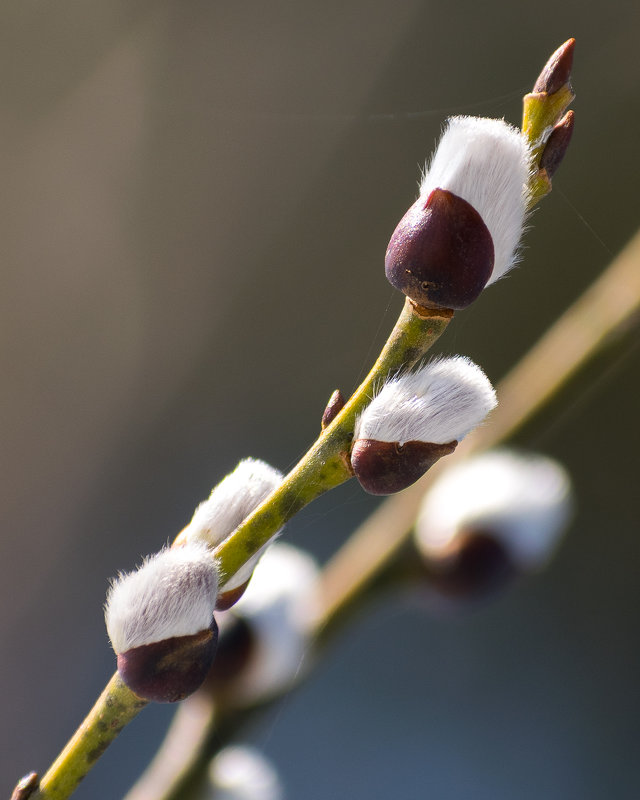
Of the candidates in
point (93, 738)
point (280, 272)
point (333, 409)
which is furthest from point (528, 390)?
point (280, 272)

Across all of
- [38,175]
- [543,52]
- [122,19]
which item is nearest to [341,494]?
[543,52]

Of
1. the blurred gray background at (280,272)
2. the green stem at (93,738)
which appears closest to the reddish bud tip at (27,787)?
the green stem at (93,738)

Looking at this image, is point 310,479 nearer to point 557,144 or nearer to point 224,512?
point 224,512

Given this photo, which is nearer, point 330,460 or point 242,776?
point 330,460

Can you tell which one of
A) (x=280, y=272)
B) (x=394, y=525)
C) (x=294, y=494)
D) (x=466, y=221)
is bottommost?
(x=280, y=272)

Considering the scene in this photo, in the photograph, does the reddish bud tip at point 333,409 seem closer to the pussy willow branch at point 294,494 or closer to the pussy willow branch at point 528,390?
the pussy willow branch at point 294,494

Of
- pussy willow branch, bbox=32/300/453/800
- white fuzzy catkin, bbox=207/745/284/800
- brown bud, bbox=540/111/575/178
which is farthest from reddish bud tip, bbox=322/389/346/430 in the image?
white fuzzy catkin, bbox=207/745/284/800

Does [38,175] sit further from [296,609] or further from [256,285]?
[296,609]
